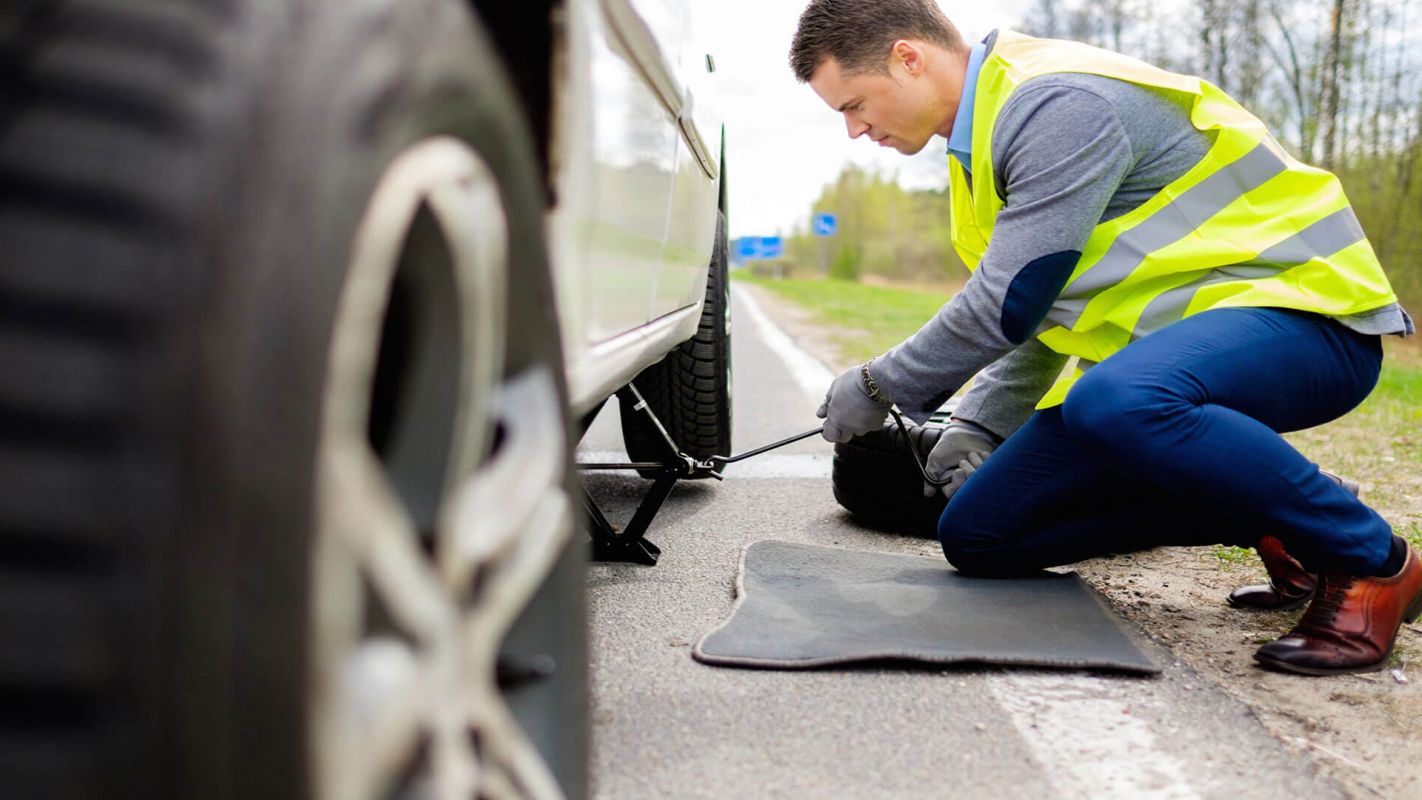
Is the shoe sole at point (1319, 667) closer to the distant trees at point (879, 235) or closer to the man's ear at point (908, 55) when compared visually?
the man's ear at point (908, 55)

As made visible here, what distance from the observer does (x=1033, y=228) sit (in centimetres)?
245

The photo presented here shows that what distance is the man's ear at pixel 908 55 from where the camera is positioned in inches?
106

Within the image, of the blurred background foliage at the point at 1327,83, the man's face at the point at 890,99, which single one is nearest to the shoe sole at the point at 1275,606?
the man's face at the point at 890,99

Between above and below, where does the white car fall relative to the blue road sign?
above

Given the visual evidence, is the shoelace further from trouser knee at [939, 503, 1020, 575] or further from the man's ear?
the man's ear

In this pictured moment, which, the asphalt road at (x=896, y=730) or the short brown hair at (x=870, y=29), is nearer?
the asphalt road at (x=896, y=730)

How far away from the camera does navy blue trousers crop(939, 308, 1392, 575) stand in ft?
7.38

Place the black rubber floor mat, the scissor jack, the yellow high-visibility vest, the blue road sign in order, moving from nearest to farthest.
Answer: the black rubber floor mat → the yellow high-visibility vest → the scissor jack → the blue road sign

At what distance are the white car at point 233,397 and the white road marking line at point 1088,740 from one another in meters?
1.05

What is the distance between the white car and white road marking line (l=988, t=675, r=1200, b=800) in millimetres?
1054

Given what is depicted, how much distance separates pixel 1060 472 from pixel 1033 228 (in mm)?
561

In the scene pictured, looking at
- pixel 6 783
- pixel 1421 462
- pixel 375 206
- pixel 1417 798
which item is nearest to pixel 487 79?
pixel 375 206

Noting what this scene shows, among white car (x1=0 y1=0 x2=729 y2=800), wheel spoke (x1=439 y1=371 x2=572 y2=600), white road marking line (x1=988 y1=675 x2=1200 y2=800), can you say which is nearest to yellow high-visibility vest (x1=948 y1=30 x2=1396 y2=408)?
white road marking line (x1=988 y1=675 x2=1200 y2=800)

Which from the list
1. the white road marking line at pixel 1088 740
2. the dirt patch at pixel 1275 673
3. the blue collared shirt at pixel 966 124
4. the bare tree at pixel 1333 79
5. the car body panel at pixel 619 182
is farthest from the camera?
the bare tree at pixel 1333 79
